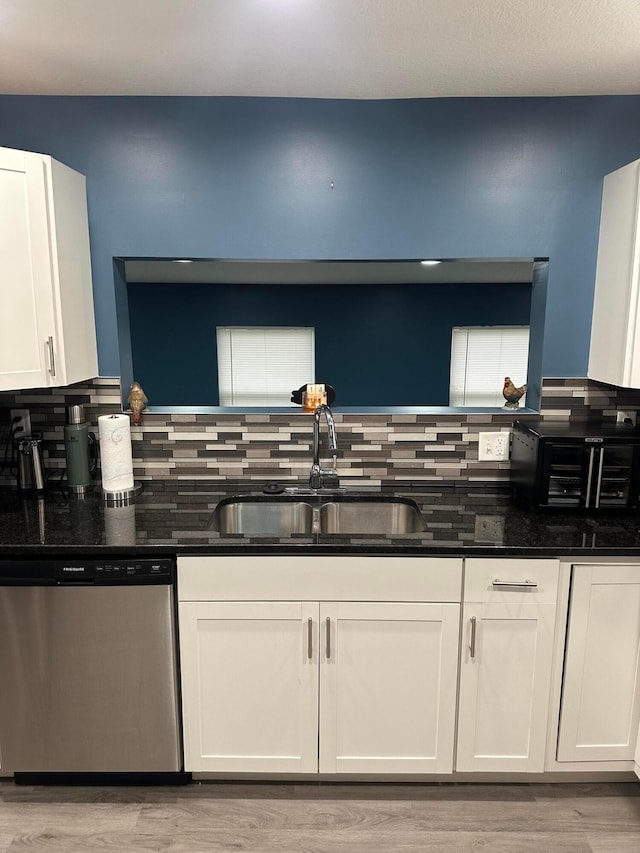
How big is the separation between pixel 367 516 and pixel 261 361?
13.5 ft

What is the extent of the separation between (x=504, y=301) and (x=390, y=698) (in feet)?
16.6

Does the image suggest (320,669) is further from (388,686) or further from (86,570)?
(86,570)

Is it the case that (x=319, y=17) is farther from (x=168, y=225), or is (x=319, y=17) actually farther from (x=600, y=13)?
(x=168, y=225)

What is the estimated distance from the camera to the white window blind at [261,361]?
20.1 feet

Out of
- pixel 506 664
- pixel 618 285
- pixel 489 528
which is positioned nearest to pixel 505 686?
pixel 506 664

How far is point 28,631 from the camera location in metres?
1.79

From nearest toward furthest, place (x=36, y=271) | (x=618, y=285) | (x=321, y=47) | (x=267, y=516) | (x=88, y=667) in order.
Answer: (x=321, y=47) → (x=88, y=667) → (x=36, y=271) → (x=618, y=285) → (x=267, y=516)

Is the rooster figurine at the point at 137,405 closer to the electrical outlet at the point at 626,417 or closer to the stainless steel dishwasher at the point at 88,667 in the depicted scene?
the stainless steel dishwasher at the point at 88,667

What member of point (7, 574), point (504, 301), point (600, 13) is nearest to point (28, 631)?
point (7, 574)

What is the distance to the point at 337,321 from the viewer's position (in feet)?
20.0

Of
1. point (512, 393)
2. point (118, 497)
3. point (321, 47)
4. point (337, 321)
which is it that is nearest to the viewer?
point (321, 47)

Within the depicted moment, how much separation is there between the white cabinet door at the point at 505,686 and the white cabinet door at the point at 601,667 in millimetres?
81

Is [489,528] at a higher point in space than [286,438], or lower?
lower

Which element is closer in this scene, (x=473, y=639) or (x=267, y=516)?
(x=473, y=639)
